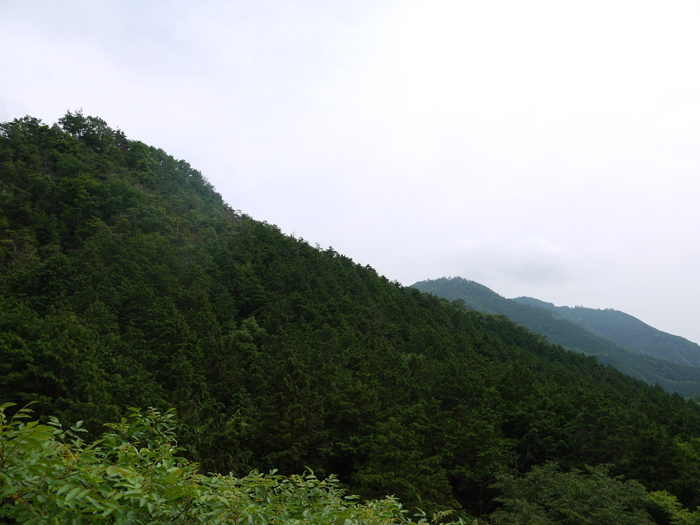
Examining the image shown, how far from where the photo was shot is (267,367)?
76.7ft

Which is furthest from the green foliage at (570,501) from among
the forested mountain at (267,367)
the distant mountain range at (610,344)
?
the distant mountain range at (610,344)

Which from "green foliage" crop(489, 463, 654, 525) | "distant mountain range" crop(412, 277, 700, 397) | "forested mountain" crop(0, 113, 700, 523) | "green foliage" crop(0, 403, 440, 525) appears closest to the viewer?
"green foliage" crop(0, 403, 440, 525)

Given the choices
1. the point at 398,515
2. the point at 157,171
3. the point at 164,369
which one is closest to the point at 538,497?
the point at 398,515

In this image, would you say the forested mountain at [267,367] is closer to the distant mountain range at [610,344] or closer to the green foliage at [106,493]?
the green foliage at [106,493]

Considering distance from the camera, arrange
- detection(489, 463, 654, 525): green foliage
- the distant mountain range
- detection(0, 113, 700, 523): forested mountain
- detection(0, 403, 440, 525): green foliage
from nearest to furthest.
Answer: detection(0, 403, 440, 525): green foliage
detection(489, 463, 654, 525): green foliage
detection(0, 113, 700, 523): forested mountain
the distant mountain range

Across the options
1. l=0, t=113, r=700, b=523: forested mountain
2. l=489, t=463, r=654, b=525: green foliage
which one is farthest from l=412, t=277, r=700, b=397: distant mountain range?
l=489, t=463, r=654, b=525: green foliage

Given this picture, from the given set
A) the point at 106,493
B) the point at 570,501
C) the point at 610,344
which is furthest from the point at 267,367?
the point at 610,344

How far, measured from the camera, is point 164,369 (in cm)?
2142

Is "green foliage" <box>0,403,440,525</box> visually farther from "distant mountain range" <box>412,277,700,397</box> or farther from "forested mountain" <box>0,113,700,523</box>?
"distant mountain range" <box>412,277,700,397</box>

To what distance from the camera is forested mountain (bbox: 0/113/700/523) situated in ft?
52.0

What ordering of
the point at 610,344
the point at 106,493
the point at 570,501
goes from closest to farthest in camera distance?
the point at 106,493
the point at 570,501
the point at 610,344

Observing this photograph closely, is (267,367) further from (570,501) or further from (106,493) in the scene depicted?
(106,493)

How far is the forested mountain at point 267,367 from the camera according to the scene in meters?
15.9

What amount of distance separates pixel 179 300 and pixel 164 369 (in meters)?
9.29
